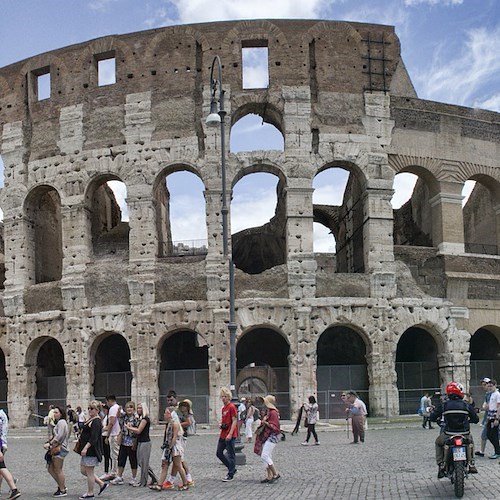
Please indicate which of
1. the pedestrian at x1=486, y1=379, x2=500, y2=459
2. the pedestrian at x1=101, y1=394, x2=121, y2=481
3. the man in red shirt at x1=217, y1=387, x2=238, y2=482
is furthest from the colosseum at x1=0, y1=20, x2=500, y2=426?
the man in red shirt at x1=217, y1=387, x2=238, y2=482

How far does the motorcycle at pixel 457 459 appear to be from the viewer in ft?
32.2

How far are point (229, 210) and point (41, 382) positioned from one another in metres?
10.2

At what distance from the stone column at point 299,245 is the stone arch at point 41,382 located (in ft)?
29.3

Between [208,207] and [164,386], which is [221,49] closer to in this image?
[208,207]

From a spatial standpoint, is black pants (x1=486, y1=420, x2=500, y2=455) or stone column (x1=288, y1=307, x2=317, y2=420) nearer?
black pants (x1=486, y1=420, x2=500, y2=455)

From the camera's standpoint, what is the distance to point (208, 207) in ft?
88.3

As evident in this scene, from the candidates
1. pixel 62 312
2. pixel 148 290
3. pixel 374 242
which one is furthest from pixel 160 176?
pixel 374 242

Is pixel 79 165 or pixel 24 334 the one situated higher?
pixel 79 165

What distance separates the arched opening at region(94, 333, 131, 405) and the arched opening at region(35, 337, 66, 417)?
1.28 metres

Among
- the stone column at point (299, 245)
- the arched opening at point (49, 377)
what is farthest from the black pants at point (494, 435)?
the arched opening at point (49, 377)

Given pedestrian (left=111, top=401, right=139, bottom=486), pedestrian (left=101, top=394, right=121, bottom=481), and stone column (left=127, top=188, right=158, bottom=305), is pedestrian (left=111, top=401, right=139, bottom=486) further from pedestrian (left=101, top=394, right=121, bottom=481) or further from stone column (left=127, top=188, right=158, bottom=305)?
stone column (left=127, top=188, right=158, bottom=305)

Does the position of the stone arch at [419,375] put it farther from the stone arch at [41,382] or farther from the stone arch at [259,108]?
the stone arch at [41,382]

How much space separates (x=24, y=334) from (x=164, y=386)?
5506 millimetres

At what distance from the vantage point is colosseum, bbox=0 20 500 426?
87.2 ft
